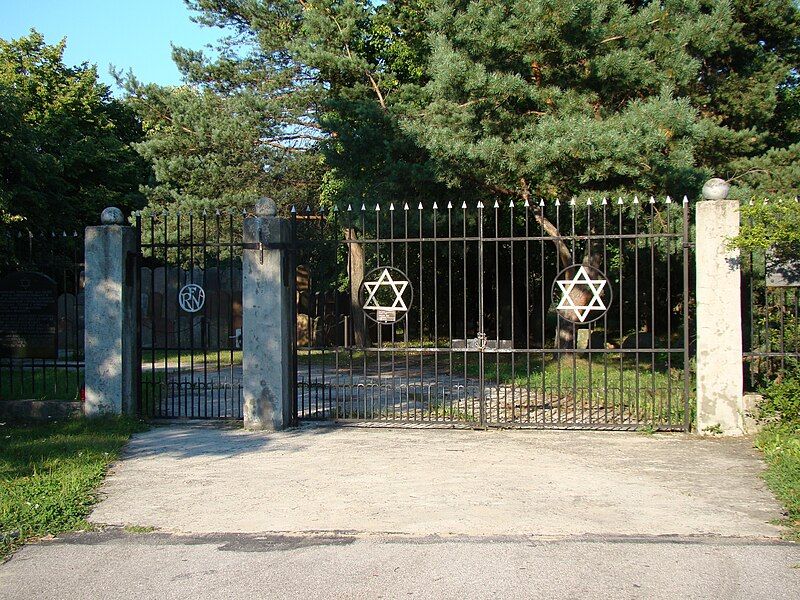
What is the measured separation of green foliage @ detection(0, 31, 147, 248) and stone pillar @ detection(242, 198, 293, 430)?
53.7 ft

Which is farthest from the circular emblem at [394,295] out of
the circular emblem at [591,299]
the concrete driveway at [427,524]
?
the circular emblem at [591,299]

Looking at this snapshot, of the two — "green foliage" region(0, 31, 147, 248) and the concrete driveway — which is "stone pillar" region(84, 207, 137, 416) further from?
"green foliage" region(0, 31, 147, 248)

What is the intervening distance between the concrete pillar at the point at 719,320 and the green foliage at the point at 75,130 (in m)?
20.1

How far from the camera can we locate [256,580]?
5172 mm

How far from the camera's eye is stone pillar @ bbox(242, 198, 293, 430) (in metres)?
9.93

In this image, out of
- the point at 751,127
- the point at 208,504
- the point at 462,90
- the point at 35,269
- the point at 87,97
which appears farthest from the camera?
the point at 87,97

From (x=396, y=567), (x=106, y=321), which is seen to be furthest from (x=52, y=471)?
(x=396, y=567)

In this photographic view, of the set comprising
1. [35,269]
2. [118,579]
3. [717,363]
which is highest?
[35,269]

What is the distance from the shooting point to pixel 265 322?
995 cm

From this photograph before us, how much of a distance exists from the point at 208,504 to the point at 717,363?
5.83 m

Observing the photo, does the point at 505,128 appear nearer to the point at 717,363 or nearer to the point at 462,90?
the point at 462,90

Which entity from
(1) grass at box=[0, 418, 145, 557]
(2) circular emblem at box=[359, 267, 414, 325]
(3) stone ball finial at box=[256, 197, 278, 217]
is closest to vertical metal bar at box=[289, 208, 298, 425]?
(3) stone ball finial at box=[256, 197, 278, 217]

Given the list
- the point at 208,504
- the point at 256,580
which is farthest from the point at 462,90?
the point at 256,580

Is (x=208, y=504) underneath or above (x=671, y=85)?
underneath
